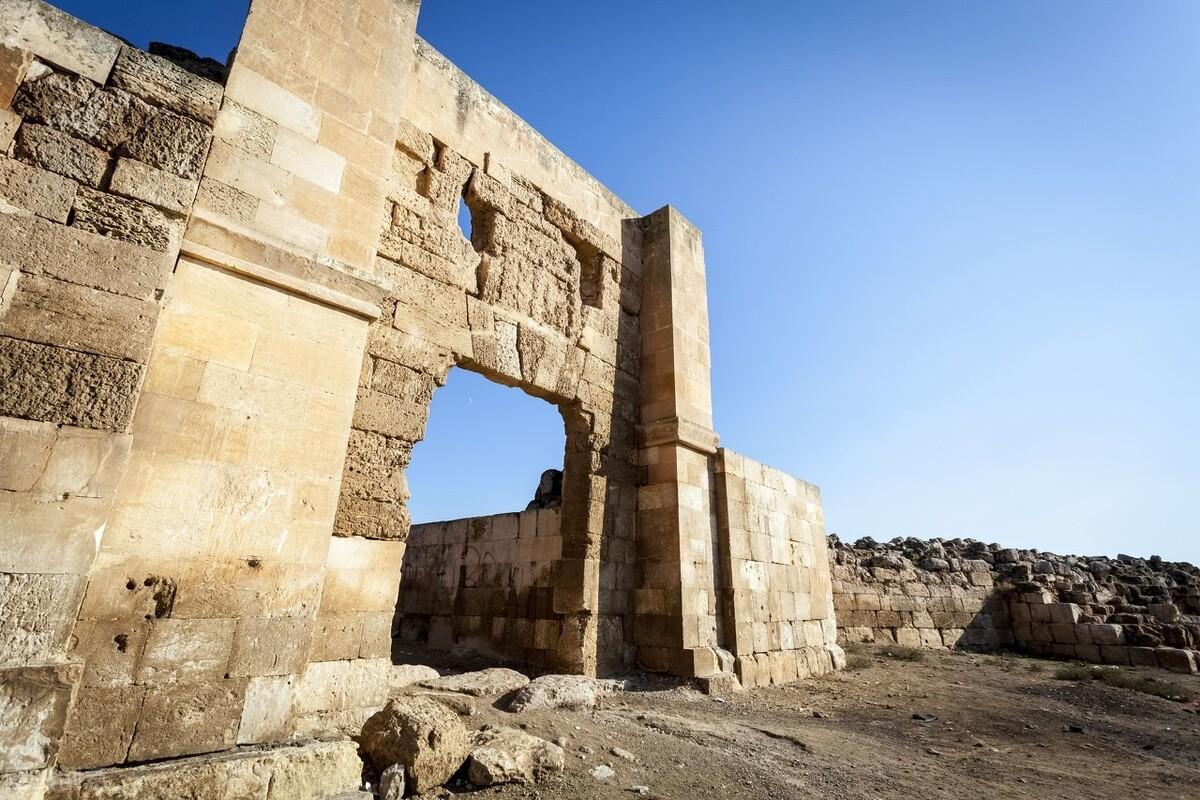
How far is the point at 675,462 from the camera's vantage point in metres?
6.52

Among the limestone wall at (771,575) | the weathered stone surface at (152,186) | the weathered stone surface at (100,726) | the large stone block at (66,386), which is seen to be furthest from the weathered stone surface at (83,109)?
the limestone wall at (771,575)

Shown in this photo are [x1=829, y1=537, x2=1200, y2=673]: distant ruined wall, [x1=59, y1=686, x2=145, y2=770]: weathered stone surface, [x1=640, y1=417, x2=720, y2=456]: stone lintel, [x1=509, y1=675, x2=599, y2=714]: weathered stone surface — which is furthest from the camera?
[x1=829, y1=537, x2=1200, y2=673]: distant ruined wall

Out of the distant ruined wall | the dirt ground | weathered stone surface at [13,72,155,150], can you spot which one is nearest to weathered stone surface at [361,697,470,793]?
the dirt ground

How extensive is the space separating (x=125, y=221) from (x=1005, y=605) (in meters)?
15.6

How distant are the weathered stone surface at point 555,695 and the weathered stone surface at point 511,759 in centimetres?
89

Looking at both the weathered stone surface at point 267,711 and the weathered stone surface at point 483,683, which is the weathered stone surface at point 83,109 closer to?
the weathered stone surface at point 267,711

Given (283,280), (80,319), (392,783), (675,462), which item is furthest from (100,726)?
(675,462)

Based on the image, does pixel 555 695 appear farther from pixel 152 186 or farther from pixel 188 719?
pixel 152 186

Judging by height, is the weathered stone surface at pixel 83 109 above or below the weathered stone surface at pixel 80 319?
above

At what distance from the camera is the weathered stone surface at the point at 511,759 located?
10.2ft

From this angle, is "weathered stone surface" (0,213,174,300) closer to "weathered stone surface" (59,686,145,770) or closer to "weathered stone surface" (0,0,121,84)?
"weathered stone surface" (0,0,121,84)

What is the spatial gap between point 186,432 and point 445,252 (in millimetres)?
2710

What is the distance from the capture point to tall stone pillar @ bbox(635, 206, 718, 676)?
5980mm

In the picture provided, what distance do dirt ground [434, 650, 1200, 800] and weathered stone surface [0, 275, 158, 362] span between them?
2.95 metres
